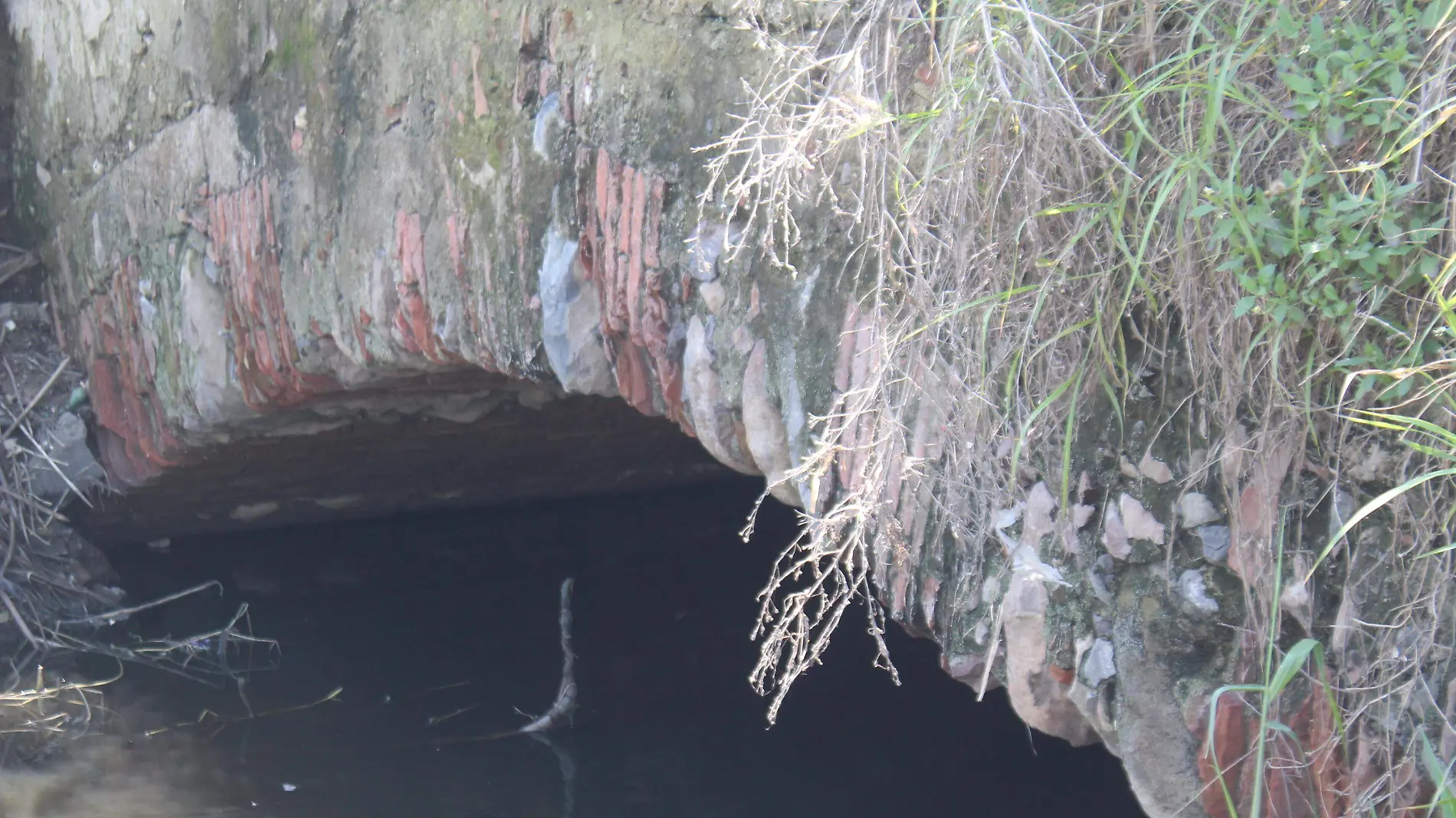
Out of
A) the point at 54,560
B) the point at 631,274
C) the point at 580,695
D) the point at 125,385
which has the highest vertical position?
the point at 631,274

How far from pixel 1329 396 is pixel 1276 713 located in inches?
11.3

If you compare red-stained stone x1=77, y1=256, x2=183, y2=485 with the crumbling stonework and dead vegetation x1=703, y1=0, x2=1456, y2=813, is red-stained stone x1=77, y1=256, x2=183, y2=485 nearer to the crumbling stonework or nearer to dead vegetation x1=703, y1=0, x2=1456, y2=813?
the crumbling stonework

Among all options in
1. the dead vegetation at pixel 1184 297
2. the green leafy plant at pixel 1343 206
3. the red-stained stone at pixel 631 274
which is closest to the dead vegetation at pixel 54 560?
the red-stained stone at pixel 631 274

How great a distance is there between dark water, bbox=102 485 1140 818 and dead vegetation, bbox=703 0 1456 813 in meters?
2.09

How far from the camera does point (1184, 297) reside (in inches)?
42.8

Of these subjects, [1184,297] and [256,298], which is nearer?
[1184,297]

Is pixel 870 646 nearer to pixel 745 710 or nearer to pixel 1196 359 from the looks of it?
pixel 745 710

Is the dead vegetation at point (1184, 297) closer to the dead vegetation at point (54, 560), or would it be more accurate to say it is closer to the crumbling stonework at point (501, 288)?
the crumbling stonework at point (501, 288)

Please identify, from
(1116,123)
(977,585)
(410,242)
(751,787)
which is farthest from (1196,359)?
(751,787)

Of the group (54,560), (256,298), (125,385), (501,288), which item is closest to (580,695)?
(256,298)

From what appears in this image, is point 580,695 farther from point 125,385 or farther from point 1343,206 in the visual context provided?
point 1343,206

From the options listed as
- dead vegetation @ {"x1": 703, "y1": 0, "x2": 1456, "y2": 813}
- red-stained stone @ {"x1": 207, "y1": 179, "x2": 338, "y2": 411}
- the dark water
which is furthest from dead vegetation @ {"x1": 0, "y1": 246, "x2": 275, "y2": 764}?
dead vegetation @ {"x1": 703, "y1": 0, "x2": 1456, "y2": 813}

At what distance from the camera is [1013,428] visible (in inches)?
49.1

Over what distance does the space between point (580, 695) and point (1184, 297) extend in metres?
3.05
